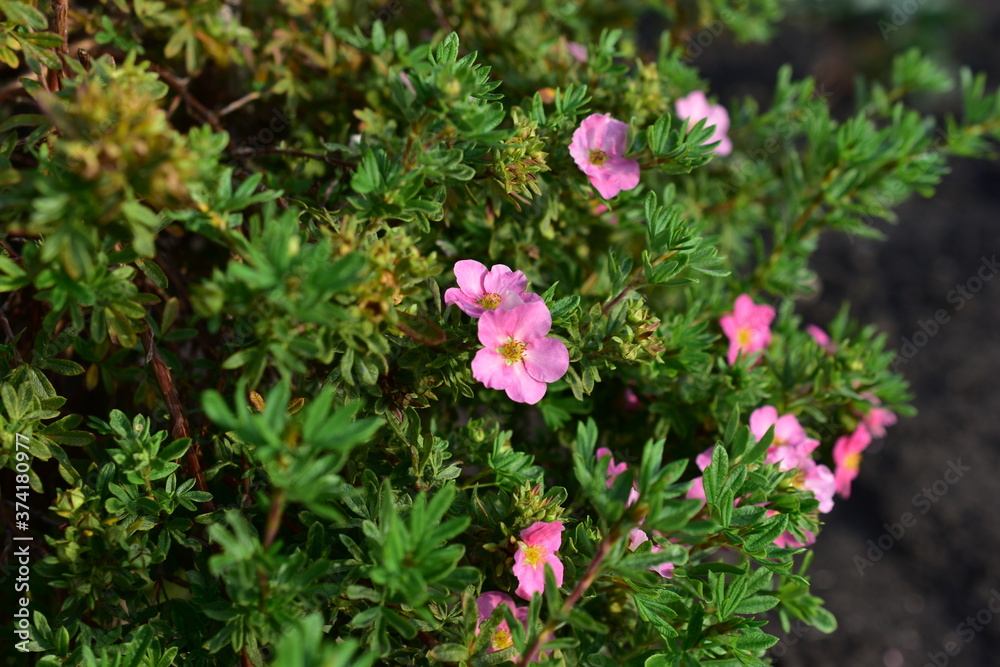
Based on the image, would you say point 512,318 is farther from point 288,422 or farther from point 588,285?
point 588,285

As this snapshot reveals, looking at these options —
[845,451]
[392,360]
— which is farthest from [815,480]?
[392,360]

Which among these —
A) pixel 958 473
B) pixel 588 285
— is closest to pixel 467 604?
pixel 588 285

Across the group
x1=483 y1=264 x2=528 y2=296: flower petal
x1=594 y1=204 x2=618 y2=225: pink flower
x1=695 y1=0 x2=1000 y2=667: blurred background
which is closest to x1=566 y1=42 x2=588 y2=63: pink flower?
A: x1=594 y1=204 x2=618 y2=225: pink flower

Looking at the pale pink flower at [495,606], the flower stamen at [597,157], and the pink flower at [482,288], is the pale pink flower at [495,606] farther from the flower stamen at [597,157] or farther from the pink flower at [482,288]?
the flower stamen at [597,157]

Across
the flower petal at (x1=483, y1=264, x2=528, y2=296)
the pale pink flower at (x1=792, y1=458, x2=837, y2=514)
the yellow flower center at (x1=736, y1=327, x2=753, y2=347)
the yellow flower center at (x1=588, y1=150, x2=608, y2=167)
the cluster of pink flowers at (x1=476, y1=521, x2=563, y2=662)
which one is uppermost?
the yellow flower center at (x1=588, y1=150, x2=608, y2=167)

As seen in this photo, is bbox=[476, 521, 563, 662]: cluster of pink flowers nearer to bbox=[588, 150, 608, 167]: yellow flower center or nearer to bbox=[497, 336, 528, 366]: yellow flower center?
bbox=[497, 336, 528, 366]: yellow flower center

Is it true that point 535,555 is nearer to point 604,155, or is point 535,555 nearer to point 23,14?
point 604,155
